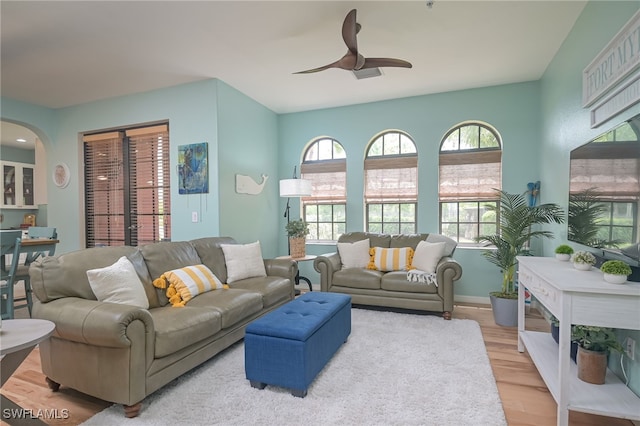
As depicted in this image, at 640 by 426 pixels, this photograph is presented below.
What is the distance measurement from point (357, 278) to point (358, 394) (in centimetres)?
183

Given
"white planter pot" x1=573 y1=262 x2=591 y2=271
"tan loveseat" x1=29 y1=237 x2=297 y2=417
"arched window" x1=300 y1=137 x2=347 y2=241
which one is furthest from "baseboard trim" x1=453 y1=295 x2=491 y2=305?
"tan loveseat" x1=29 y1=237 x2=297 y2=417

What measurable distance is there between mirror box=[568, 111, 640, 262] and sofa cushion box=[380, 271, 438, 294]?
151 centimetres

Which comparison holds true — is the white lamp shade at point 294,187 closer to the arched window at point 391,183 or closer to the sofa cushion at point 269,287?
the arched window at point 391,183

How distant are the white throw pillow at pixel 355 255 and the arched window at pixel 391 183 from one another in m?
0.77

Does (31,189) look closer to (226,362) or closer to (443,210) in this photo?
(226,362)

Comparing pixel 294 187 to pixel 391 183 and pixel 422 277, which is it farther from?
pixel 422 277

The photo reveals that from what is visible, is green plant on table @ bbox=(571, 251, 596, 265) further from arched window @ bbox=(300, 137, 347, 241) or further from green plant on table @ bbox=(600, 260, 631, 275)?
arched window @ bbox=(300, 137, 347, 241)

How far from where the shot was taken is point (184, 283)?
2729mm

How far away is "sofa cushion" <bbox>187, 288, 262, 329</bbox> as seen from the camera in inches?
100

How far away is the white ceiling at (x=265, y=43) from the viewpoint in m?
2.50

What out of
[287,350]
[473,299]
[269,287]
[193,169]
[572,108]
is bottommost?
[473,299]

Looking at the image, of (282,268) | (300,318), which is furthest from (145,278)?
(282,268)

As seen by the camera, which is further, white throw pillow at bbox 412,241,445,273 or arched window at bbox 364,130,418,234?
arched window at bbox 364,130,418,234

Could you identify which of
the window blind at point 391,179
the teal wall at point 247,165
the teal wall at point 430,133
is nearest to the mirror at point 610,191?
the teal wall at point 430,133
